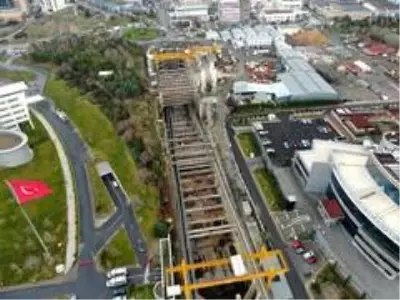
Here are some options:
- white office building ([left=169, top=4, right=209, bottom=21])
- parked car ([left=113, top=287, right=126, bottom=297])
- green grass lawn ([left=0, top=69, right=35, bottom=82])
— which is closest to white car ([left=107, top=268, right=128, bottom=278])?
parked car ([left=113, top=287, right=126, bottom=297])

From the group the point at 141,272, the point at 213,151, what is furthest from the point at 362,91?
the point at 141,272

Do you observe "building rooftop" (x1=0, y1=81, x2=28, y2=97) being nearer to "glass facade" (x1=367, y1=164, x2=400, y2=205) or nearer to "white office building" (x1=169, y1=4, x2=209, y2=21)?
"glass facade" (x1=367, y1=164, x2=400, y2=205)

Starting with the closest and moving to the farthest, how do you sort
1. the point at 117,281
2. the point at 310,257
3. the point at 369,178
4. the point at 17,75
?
the point at 117,281 < the point at 310,257 < the point at 369,178 < the point at 17,75

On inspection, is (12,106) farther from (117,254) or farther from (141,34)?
(141,34)

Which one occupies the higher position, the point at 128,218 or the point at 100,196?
the point at 100,196

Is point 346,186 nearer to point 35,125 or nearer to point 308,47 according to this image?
point 35,125

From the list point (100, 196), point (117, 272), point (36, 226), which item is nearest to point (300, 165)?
point (100, 196)
